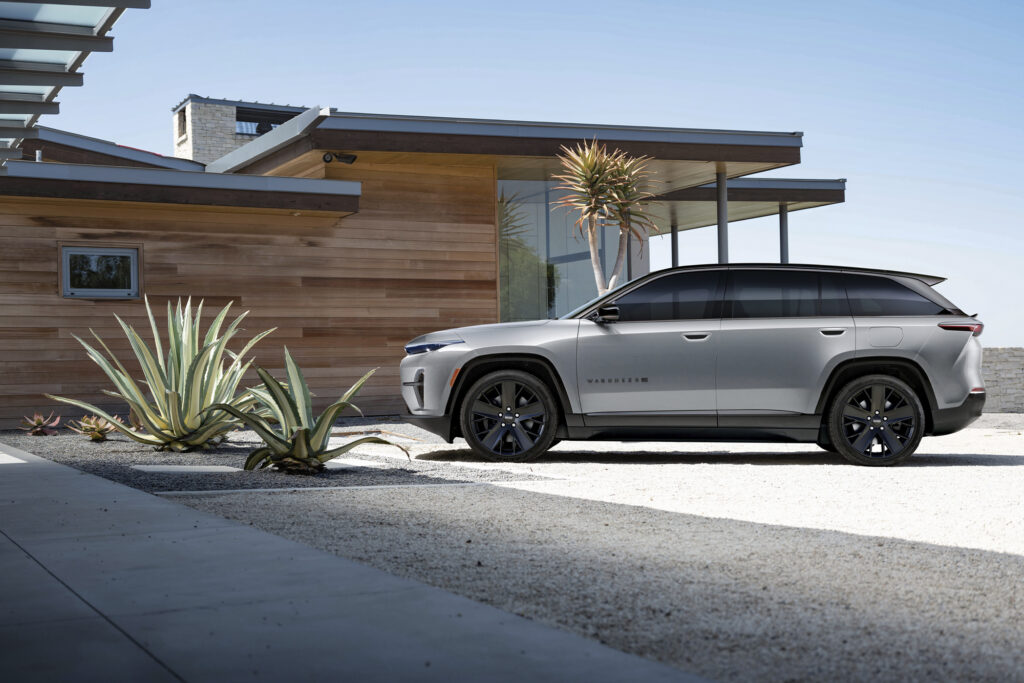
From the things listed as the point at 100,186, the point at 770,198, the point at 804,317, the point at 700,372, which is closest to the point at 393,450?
the point at 700,372

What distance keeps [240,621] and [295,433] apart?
465 centimetres

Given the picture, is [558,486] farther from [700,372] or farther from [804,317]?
[804,317]

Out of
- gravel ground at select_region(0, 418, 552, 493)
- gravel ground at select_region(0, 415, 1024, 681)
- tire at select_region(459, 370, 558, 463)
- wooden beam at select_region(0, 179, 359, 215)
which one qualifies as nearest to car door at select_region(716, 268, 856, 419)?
gravel ground at select_region(0, 415, 1024, 681)

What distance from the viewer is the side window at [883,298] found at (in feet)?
31.3

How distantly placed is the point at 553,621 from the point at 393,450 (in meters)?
7.46

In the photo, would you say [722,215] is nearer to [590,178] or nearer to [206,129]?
[590,178]

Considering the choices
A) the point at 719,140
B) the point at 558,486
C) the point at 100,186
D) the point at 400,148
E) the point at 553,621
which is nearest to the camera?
the point at 553,621

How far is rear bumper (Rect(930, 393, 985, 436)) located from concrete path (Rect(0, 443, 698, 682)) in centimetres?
623

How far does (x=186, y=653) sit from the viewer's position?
338 centimetres

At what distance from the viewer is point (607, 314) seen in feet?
31.4

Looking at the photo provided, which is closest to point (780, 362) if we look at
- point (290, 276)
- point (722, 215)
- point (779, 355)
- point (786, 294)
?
point (779, 355)

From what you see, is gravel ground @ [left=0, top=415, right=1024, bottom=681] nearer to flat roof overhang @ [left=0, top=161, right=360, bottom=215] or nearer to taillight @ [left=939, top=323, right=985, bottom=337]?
taillight @ [left=939, top=323, right=985, bottom=337]

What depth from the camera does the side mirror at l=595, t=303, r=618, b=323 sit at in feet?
31.3

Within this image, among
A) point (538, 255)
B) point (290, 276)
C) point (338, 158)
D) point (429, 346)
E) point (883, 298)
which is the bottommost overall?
point (429, 346)
